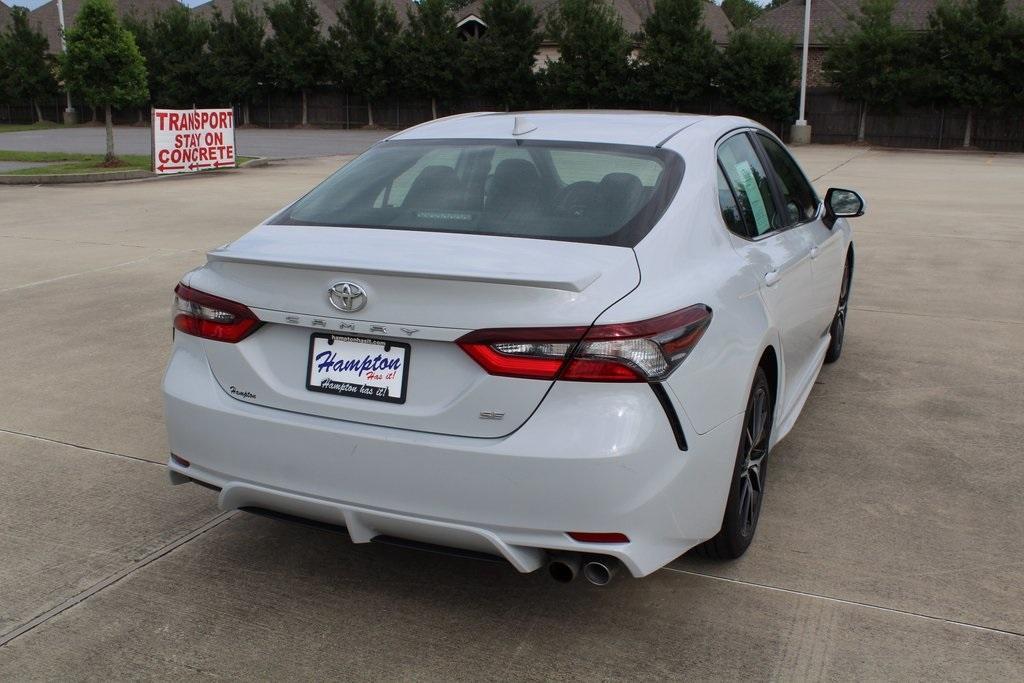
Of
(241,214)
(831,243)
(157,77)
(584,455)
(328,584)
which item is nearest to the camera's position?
(584,455)

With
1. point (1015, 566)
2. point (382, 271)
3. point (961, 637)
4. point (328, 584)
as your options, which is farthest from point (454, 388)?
Result: point (1015, 566)

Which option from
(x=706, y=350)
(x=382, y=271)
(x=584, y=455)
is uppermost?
(x=382, y=271)

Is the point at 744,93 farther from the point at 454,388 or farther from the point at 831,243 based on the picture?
the point at 454,388

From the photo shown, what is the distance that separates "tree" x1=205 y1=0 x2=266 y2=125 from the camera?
50906mm

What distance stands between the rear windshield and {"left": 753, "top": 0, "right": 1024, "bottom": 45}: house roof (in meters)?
43.4

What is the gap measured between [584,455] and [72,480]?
274 cm

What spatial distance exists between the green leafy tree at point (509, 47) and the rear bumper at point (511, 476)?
4465 centimetres

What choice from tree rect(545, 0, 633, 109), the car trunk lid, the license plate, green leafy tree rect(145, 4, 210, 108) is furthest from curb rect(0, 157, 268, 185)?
green leafy tree rect(145, 4, 210, 108)

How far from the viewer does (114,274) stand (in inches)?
367

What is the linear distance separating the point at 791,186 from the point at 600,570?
2785 mm

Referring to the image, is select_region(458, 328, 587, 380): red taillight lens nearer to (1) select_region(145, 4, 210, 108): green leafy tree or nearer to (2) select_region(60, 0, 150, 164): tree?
(2) select_region(60, 0, 150, 164): tree

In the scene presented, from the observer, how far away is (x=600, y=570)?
117 inches

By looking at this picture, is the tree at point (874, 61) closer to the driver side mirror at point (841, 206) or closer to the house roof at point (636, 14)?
the house roof at point (636, 14)

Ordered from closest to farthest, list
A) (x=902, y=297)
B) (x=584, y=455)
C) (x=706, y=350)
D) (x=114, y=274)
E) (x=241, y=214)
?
(x=584, y=455) → (x=706, y=350) → (x=902, y=297) → (x=114, y=274) → (x=241, y=214)
